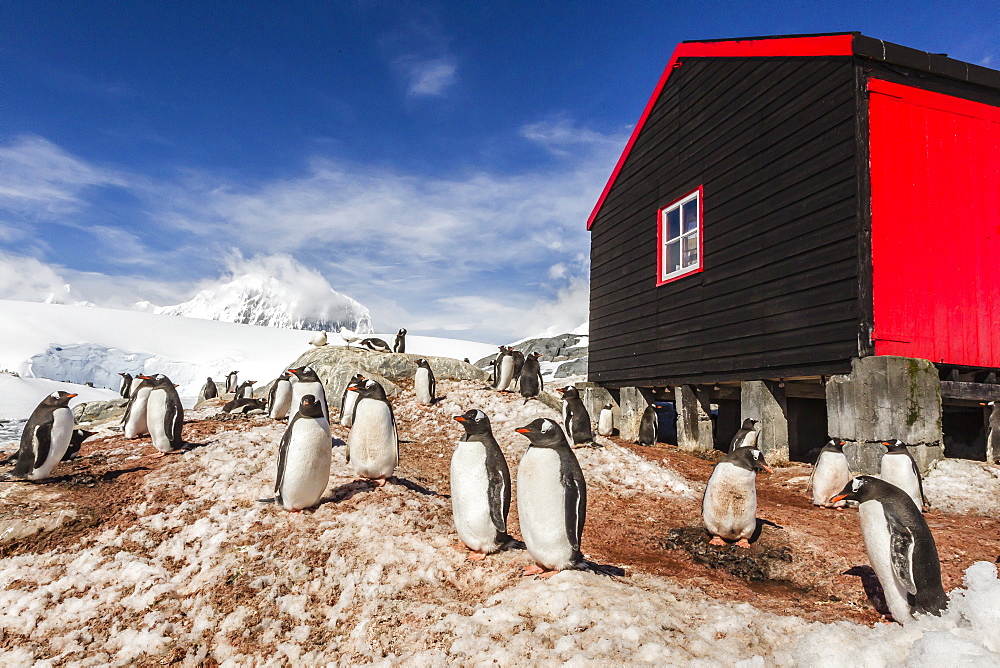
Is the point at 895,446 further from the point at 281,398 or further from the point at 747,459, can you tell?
the point at 281,398

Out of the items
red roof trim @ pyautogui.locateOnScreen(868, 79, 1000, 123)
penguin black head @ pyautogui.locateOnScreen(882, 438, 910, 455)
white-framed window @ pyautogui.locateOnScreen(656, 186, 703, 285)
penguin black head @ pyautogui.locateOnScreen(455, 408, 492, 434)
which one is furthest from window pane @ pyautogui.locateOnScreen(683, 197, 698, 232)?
penguin black head @ pyautogui.locateOnScreen(455, 408, 492, 434)

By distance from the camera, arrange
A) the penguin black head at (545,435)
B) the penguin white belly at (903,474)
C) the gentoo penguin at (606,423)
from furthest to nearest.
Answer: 1. the gentoo penguin at (606,423)
2. the penguin white belly at (903,474)
3. the penguin black head at (545,435)

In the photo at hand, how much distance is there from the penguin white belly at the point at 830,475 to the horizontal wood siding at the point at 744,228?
1.66 m

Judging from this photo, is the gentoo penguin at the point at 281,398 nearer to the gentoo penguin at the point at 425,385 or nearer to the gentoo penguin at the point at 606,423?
the gentoo penguin at the point at 425,385

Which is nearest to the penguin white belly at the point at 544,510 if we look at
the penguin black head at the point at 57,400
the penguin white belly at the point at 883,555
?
the penguin white belly at the point at 883,555

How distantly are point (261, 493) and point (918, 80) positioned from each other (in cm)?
1127

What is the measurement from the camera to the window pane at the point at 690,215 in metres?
13.0

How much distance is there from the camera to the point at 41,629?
4164 millimetres

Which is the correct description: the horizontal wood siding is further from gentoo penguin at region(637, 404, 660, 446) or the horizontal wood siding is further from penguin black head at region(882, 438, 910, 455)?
penguin black head at region(882, 438, 910, 455)

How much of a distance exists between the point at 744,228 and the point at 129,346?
151 feet

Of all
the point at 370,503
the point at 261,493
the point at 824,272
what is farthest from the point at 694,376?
the point at 261,493

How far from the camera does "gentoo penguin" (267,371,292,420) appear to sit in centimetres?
1132

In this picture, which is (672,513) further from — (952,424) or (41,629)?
(952,424)

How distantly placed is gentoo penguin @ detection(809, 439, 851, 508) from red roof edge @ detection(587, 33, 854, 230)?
597 cm
